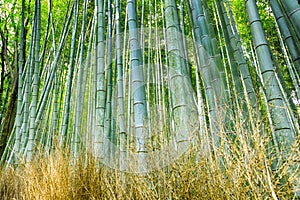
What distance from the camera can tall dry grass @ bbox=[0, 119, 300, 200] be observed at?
0.82 metres

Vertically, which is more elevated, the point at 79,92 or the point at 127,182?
the point at 79,92

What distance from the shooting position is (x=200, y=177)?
3.58ft

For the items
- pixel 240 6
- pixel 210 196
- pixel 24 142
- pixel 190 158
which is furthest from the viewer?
pixel 240 6

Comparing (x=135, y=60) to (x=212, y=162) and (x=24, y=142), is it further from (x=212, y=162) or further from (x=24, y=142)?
(x=24, y=142)

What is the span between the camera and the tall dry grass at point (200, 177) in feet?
2.71

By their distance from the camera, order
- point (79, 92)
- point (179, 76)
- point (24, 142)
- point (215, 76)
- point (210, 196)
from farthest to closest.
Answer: point (24, 142) → point (79, 92) → point (215, 76) → point (179, 76) → point (210, 196)

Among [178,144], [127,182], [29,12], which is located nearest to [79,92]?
[127,182]

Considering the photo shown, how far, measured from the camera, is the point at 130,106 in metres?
2.37

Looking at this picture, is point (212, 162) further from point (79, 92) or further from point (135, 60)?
point (79, 92)

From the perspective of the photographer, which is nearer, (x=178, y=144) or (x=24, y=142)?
(x=178, y=144)

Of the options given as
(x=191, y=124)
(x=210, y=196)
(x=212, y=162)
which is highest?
(x=191, y=124)

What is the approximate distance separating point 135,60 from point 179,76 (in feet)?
0.96

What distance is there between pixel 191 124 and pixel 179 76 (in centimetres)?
26

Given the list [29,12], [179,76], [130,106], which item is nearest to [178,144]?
[179,76]
